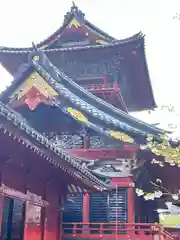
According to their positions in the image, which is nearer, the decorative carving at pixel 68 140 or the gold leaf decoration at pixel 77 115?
the gold leaf decoration at pixel 77 115

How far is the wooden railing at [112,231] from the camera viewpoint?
36.4 feet

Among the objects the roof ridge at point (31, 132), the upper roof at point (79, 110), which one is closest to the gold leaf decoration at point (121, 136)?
the upper roof at point (79, 110)

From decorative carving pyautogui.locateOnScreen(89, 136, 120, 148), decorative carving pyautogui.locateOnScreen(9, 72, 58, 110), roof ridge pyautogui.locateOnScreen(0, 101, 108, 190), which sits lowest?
roof ridge pyautogui.locateOnScreen(0, 101, 108, 190)

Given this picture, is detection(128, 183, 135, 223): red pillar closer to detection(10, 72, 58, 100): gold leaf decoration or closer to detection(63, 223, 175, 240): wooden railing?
detection(63, 223, 175, 240): wooden railing

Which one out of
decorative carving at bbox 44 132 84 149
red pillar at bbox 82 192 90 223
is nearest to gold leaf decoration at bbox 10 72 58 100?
decorative carving at bbox 44 132 84 149

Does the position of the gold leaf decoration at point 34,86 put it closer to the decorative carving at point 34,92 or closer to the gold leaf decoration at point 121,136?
the decorative carving at point 34,92

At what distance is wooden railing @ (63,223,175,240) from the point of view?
1109 cm

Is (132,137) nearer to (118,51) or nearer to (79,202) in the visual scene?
(79,202)

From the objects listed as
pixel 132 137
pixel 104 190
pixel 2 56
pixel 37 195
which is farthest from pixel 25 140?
pixel 2 56

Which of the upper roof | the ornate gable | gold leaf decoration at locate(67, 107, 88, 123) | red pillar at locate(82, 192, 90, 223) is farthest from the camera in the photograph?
the ornate gable

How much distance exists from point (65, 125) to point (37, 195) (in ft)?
13.9

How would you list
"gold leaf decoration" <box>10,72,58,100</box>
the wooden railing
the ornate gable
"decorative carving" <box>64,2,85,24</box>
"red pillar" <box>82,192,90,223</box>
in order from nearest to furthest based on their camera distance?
the wooden railing < "red pillar" <box>82,192,90,223</box> < "gold leaf decoration" <box>10,72,58,100</box> < the ornate gable < "decorative carving" <box>64,2,85,24</box>

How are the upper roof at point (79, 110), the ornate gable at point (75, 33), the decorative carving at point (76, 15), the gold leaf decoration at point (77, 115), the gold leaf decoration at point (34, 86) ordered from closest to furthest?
the upper roof at point (79, 110) → the gold leaf decoration at point (34, 86) → the gold leaf decoration at point (77, 115) → the ornate gable at point (75, 33) → the decorative carving at point (76, 15)

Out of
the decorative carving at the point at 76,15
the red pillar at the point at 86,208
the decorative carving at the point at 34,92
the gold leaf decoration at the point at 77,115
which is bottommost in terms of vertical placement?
the red pillar at the point at 86,208
